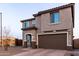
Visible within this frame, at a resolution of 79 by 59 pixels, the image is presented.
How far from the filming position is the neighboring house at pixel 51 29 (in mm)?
10258

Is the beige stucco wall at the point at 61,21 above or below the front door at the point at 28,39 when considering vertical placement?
above

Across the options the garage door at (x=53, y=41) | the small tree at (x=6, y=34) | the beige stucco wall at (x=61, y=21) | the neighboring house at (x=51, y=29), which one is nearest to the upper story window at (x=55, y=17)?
the neighboring house at (x=51, y=29)

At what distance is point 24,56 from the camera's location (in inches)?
361

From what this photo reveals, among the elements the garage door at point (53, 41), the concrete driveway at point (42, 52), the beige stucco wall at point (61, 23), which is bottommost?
the concrete driveway at point (42, 52)

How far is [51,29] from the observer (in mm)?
10516

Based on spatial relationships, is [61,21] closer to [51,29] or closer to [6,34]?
[51,29]

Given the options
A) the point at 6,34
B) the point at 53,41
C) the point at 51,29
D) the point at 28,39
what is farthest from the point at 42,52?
the point at 6,34

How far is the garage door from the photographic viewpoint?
34.3ft

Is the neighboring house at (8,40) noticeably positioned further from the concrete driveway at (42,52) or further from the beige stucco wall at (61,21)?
the beige stucco wall at (61,21)

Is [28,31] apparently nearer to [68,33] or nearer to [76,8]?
[68,33]

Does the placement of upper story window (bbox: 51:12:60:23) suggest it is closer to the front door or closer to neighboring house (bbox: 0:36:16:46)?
the front door

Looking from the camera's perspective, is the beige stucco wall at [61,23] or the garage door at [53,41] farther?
the garage door at [53,41]

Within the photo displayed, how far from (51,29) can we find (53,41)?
0.70 m

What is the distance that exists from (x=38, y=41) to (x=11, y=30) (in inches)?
67.7
